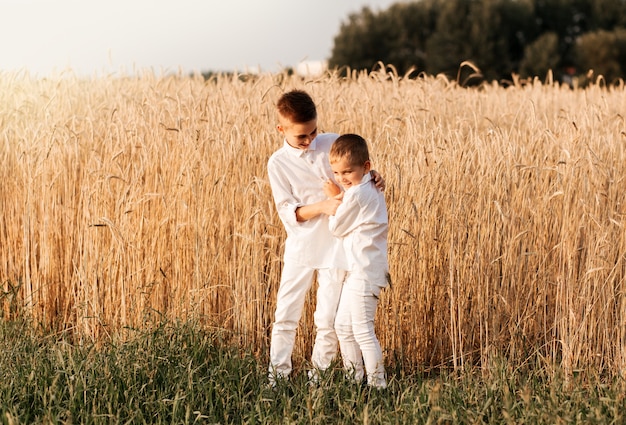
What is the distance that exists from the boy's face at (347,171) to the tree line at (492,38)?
19.3 meters

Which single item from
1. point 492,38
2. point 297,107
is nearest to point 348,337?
point 297,107

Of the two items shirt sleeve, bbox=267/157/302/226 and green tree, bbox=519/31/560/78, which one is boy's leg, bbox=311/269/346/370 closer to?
shirt sleeve, bbox=267/157/302/226

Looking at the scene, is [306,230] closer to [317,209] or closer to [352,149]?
[317,209]

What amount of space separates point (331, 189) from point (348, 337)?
0.65 meters

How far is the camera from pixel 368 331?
3.41 meters

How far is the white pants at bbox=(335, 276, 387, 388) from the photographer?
3389 millimetres

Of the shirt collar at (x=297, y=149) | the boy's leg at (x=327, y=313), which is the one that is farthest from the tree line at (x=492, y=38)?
the boy's leg at (x=327, y=313)

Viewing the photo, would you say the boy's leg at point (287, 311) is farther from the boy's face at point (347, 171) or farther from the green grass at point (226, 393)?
the boy's face at point (347, 171)

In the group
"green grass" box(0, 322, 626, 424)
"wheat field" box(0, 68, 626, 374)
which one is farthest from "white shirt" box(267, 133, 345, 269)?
"green grass" box(0, 322, 626, 424)

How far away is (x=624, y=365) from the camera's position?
383 cm

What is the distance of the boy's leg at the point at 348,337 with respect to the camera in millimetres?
3438

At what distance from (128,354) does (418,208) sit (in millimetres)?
1584

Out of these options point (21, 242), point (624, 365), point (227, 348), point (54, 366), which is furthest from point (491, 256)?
point (21, 242)

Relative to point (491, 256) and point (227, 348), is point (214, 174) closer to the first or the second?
point (227, 348)
